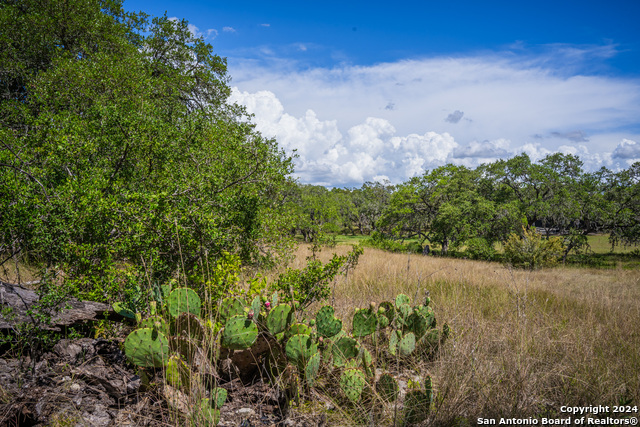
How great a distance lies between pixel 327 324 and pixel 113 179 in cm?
398

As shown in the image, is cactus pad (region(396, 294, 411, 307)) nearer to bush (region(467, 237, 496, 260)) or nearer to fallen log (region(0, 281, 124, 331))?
fallen log (region(0, 281, 124, 331))

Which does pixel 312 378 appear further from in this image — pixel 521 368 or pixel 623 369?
pixel 623 369

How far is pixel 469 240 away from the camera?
20.9m

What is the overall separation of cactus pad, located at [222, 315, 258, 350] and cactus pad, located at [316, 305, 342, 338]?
73 cm

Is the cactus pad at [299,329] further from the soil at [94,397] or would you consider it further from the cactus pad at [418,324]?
the cactus pad at [418,324]

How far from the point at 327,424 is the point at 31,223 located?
3830mm

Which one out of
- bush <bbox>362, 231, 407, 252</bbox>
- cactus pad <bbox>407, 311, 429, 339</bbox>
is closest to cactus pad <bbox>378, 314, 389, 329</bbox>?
cactus pad <bbox>407, 311, 429, 339</bbox>

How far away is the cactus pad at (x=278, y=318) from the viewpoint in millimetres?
3014

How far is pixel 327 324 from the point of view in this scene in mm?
3178

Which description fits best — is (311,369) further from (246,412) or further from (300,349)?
(246,412)

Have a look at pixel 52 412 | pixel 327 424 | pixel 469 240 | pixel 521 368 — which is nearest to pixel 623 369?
pixel 521 368

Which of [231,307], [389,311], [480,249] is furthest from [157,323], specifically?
[480,249]

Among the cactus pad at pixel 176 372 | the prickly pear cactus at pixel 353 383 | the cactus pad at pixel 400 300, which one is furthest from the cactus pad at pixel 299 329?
the cactus pad at pixel 400 300

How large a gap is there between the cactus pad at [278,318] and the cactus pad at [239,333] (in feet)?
0.94
